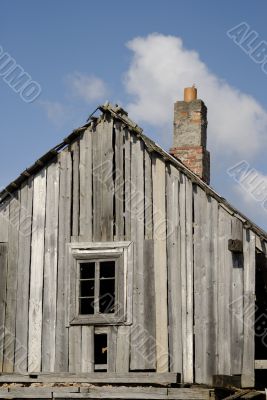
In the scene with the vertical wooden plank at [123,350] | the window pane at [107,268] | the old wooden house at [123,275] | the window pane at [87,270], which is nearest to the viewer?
the old wooden house at [123,275]

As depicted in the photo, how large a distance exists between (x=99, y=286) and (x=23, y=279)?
1.61m

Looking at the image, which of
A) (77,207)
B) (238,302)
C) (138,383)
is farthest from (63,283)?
(238,302)

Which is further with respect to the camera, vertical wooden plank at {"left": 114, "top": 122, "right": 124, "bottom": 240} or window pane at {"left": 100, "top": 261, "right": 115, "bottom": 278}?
window pane at {"left": 100, "top": 261, "right": 115, "bottom": 278}

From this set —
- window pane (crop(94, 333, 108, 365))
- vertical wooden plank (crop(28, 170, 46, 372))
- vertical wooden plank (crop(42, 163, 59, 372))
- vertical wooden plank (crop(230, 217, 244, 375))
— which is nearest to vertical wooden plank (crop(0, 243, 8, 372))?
vertical wooden plank (crop(28, 170, 46, 372))

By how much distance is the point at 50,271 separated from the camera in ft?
47.3

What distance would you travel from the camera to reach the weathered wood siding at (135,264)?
1341cm

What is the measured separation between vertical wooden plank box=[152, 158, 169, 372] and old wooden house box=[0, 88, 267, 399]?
20 mm

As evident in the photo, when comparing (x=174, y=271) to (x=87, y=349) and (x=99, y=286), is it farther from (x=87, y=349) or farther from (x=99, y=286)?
(x=87, y=349)

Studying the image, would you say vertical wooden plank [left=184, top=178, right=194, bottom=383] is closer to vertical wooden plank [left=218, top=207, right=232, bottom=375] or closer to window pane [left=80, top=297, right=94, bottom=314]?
vertical wooden plank [left=218, top=207, right=232, bottom=375]

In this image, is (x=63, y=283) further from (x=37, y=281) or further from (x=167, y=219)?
(x=167, y=219)

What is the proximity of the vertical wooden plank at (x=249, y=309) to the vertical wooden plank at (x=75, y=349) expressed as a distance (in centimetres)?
307

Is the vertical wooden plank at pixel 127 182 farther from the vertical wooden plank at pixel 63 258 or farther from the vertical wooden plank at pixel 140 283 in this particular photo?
the vertical wooden plank at pixel 63 258

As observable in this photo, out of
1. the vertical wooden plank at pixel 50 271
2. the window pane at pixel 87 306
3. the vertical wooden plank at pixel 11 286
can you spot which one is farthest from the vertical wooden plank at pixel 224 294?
the vertical wooden plank at pixel 11 286

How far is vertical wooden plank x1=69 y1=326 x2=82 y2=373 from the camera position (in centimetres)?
1386
